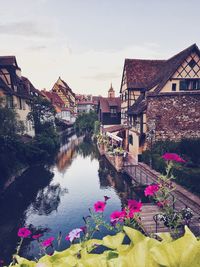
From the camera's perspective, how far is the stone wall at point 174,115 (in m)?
20.9

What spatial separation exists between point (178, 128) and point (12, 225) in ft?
55.4

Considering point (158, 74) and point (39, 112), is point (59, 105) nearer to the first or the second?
point (39, 112)

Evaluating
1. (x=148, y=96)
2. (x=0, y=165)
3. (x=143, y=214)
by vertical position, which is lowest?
(x=143, y=214)

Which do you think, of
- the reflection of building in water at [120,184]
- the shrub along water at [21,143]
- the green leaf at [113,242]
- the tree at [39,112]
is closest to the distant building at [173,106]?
the reflection of building in water at [120,184]

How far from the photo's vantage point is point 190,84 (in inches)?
812

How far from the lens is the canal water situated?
11102 mm

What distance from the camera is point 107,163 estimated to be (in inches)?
959

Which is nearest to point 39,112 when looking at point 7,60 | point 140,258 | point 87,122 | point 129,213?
point 7,60

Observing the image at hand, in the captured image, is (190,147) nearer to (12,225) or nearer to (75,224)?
(75,224)

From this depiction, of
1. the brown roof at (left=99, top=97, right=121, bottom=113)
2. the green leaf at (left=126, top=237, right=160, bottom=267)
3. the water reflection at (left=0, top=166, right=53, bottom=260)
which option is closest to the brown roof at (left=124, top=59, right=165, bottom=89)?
the brown roof at (left=99, top=97, right=121, bottom=113)

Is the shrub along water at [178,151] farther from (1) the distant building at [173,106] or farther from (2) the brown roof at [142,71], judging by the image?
(2) the brown roof at [142,71]

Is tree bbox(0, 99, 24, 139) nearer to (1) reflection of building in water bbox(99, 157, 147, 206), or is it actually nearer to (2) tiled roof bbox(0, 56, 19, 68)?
(1) reflection of building in water bbox(99, 157, 147, 206)

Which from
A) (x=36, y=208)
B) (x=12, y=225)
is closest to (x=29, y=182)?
(x=36, y=208)

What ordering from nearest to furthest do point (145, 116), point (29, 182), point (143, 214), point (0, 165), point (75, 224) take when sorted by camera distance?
point (143, 214) → point (75, 224) → point (0, 165) → point (29, 182) → point (145, 116)
